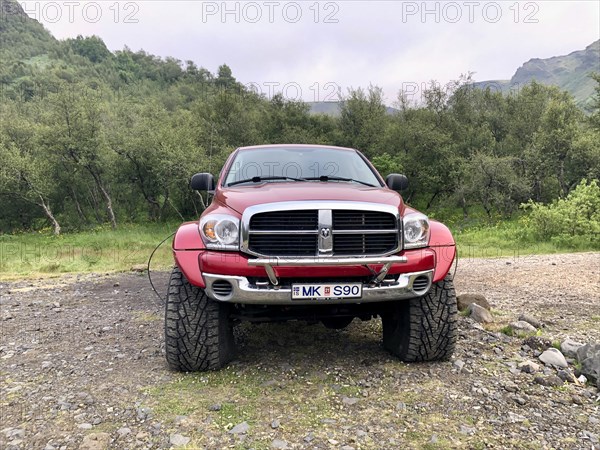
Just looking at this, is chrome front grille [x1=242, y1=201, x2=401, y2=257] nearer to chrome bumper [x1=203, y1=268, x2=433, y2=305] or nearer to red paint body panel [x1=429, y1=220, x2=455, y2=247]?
chrome bumper [x1=203, y1=268, x2=433, y2=305]

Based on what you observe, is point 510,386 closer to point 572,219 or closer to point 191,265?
point 191,265

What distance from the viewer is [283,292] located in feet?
8.99

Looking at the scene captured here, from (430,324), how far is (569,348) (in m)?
1.31

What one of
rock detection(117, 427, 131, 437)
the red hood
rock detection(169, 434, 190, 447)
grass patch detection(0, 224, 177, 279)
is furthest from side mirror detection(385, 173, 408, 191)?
grass patch detection(0, 224, 177, 279)

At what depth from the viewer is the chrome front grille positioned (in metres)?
2.82

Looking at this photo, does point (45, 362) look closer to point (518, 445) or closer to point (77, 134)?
point (518, 445)

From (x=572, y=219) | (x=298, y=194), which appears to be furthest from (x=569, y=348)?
(x=572, y=219)

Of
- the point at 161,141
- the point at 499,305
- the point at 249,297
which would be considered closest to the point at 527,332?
the point at 499,305

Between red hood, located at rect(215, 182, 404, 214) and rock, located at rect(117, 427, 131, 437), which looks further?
red hood, located at rect(215, 182, 404, 214)

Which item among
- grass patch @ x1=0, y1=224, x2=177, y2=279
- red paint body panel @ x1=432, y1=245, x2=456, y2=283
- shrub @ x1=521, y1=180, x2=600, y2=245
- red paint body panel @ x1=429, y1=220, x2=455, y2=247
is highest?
red paint body panel @ x1=429, y1=220, x2=455, y2=247

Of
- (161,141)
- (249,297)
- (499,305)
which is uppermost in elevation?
(161,141)

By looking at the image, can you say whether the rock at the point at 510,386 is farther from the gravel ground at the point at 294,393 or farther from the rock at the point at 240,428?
the rock at the point at 240,428

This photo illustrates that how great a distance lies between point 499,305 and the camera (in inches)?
211

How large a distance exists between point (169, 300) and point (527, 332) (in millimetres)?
3389
